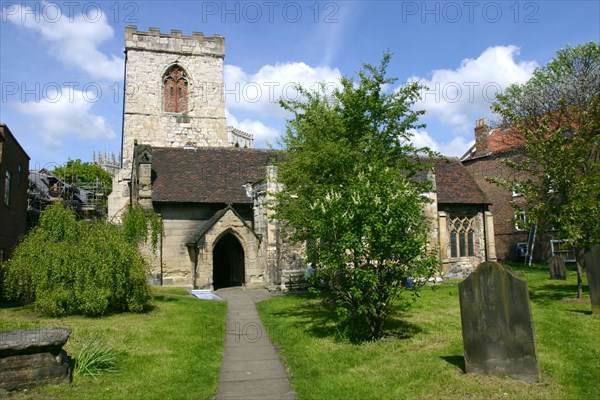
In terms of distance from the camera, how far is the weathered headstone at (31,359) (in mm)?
7699

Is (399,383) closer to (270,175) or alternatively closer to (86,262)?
(86,262)

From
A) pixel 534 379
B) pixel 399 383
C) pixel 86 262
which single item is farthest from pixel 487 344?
pixel 86 262

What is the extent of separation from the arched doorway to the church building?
0.19ft

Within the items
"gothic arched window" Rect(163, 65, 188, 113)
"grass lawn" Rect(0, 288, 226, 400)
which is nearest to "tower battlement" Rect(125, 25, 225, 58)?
"gothic arched window" Rect(163, 65, 188, 113)

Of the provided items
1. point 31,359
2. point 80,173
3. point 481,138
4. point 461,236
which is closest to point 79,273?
point 31,359

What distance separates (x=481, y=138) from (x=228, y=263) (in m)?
24.8

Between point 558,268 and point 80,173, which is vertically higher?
point 80,173

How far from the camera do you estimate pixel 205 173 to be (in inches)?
1032

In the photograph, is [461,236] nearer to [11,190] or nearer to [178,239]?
[178,239]

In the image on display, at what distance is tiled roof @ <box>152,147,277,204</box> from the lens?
24.3 m

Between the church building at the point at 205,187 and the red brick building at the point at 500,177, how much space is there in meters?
6.22

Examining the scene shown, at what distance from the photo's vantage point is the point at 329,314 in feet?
48.4

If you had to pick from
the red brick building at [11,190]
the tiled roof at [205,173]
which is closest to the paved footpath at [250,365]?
the tiled roof at [205,173]

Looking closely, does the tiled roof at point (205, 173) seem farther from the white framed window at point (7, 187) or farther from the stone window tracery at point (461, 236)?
the stone window tracery at point (461, 236)
